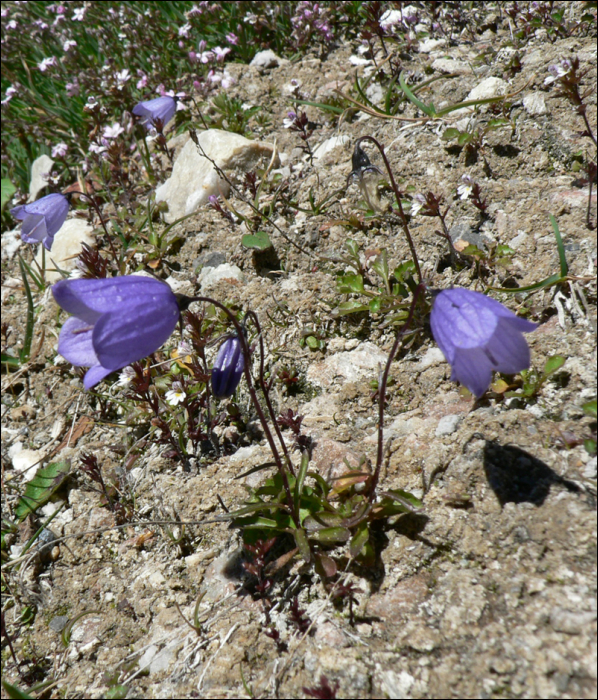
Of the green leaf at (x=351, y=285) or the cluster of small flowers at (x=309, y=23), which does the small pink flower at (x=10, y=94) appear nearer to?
the cluster of small flowers at (x=309, y=23)

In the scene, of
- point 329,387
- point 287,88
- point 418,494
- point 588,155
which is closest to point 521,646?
point 418,494

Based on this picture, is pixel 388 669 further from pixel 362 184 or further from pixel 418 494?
pixel 362 184

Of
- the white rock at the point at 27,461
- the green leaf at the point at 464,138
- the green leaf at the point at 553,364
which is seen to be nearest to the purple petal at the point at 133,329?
the green leaf at the point at 553,364

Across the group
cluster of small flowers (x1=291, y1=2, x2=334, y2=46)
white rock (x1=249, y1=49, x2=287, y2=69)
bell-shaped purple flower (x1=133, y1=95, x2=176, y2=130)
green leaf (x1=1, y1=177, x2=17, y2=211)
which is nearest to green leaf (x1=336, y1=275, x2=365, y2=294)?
bell-shaped purple flower (x1=133, y1=95, x2=176, y2=130)

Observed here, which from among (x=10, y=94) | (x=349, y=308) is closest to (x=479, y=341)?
(x=349, y=308)

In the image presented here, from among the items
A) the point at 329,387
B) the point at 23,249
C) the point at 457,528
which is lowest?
the point at 457,528

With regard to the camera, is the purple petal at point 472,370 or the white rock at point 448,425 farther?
the white rock at point 448,425
